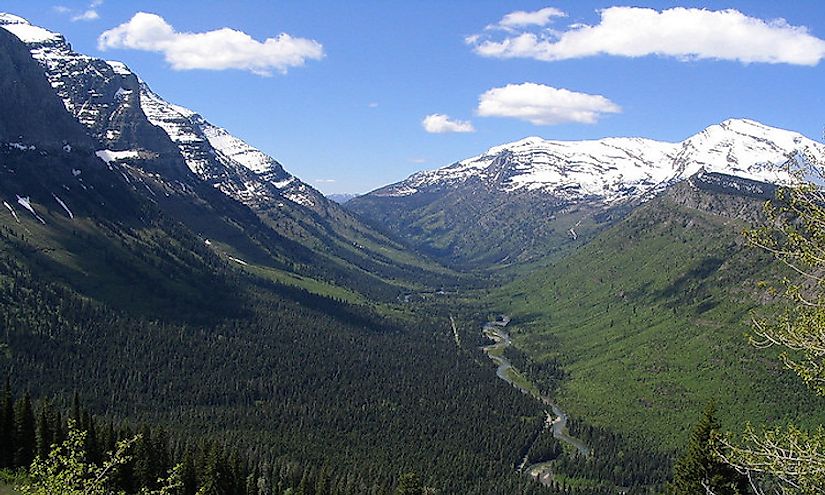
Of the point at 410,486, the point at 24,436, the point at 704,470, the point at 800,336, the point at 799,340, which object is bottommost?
the point at 24,436

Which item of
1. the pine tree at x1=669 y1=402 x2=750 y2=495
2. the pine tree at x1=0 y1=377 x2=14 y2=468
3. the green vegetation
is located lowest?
the pine tree at x1=0 y1=377 x2=14 y2=468

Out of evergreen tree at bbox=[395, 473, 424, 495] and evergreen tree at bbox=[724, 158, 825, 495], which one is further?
evergreen tree at bbox=[395, 473, 424, 495]

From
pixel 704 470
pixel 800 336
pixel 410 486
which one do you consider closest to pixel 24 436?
pixel 410 486

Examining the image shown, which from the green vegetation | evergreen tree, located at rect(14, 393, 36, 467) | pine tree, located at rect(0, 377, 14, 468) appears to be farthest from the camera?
pine tree, located at rect(0, 377, 14, 468)

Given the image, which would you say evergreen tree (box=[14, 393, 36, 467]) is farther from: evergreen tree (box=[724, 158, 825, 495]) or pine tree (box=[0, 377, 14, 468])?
evergreen tree (box=[724, 158, 825, 495])

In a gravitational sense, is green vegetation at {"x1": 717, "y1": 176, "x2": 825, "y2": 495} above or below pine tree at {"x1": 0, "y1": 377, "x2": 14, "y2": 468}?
above

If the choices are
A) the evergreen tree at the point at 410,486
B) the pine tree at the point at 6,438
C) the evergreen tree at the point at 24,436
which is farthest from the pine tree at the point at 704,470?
the pine tree at the point at 6,438

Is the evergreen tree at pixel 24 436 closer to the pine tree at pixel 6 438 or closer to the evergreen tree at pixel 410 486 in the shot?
the pine tree at pixel 6 438

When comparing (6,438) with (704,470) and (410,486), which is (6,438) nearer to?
(410,486)

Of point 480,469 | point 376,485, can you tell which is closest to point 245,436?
point 376,485

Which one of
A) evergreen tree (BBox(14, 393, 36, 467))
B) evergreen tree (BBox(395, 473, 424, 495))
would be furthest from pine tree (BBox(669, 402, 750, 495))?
evergreen tree (BBox(14, 393, 36, 467))
